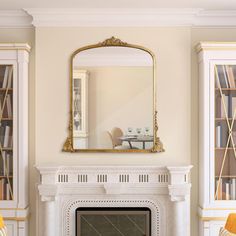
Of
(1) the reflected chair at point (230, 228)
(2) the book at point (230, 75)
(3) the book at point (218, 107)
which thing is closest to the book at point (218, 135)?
(3) the book at point (218, 107)

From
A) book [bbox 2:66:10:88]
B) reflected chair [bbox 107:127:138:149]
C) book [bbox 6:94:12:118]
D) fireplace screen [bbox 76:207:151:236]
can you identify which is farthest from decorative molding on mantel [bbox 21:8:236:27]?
fireplace screen [bbox 76:207:151:236]

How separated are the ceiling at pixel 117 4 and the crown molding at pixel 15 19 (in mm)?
142

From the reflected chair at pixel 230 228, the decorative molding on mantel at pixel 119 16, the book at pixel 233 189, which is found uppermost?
the decorative molding on mantel at pixel 119 16

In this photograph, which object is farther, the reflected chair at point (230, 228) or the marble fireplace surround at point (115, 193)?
the marble fireplace surround at point (115, 193)

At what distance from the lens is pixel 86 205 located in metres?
4.47

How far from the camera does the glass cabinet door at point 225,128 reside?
14.5ft

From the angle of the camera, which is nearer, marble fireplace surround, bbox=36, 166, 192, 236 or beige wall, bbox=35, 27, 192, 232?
marble fireplace surround, bbox=36, 166, 192, 236

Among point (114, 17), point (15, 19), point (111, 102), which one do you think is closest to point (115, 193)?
point (111, 102)

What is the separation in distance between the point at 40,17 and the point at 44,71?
53cm

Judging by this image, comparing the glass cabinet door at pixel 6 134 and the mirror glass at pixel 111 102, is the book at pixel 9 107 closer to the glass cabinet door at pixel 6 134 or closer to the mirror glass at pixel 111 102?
the glass cabinet door at pixel 6 134

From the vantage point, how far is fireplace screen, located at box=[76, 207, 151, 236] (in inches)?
174

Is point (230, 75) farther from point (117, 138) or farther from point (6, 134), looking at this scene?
point (6, 134)

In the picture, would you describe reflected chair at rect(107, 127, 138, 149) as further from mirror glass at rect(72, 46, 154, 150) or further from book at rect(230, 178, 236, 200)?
book at rect(230, 178, 236, 200)

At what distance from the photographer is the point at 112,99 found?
179 inches
